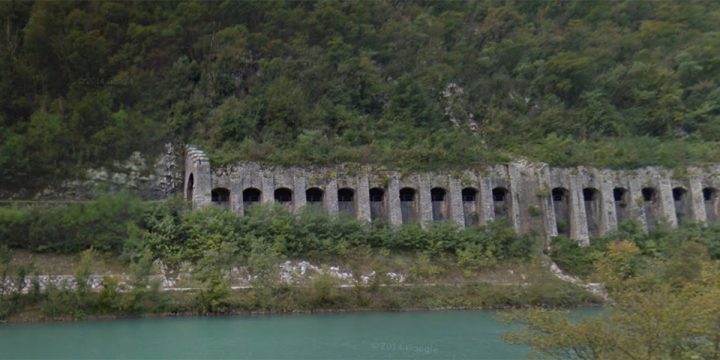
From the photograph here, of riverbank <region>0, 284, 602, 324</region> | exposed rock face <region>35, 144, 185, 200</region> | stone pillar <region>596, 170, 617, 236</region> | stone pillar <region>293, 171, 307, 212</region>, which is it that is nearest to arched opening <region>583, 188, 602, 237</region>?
stone pillar <region>596, 170, 617, 236</region>

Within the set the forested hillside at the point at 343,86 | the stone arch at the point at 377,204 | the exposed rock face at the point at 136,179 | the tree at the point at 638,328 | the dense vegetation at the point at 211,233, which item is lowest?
the tree at the point at 638,328

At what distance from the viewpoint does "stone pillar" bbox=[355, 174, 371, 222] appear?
1276 inches

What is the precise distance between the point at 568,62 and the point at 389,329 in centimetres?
2623

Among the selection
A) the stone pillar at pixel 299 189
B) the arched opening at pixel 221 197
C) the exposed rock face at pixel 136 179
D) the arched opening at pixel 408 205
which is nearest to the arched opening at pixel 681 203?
the arched opening at pixel 408 205

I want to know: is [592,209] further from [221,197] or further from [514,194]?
[221,197]

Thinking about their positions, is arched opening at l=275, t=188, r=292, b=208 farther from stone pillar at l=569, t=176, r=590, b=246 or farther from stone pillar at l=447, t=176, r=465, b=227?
stone pillar at l=569, t=176, r=590, b=246

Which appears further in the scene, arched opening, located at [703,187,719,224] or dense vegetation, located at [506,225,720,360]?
arched opening, located at [703,187,719,224]

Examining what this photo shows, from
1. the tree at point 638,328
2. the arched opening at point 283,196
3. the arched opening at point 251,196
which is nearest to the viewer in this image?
the tree at point 638,328

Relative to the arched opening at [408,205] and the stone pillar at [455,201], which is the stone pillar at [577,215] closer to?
the stone pillar at [455,201]

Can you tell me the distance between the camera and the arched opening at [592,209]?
3522cm

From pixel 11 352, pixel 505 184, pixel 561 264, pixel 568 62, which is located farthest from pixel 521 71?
pixel 11 352

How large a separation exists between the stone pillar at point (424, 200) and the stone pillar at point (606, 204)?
8.26 m

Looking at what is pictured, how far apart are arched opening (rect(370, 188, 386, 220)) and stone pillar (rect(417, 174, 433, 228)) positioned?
5.56ft

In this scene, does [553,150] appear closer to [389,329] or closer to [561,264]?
[561,264]
